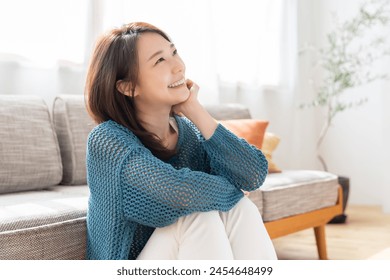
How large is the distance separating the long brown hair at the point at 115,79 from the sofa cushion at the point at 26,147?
67 cm

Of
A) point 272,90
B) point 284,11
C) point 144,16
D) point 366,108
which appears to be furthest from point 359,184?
point 144,16

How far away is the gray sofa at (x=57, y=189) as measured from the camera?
4.81 ft

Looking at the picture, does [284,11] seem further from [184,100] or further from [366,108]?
[184,100]

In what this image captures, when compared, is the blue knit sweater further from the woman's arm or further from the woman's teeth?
the woman's teeth

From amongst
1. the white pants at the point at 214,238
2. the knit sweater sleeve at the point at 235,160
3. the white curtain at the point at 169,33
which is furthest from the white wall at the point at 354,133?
the white pants at the point at 214,238

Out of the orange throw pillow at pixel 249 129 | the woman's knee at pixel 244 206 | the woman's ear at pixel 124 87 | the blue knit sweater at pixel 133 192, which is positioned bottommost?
the orange throw pillow at pixel 249 129

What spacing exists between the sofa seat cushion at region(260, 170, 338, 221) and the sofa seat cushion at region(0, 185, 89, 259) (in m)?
0.92

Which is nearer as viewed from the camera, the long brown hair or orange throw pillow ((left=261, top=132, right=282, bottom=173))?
the long brown hair

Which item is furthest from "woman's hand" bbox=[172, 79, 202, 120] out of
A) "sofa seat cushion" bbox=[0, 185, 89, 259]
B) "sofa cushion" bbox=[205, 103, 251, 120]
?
"sofa cushion" bbox=[205, 103, 251, 120]

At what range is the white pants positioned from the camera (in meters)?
1.28

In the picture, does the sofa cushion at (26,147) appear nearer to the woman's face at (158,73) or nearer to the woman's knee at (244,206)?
the woman's face at (158,73)

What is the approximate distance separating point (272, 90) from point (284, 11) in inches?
22.5

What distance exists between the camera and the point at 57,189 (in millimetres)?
2127
